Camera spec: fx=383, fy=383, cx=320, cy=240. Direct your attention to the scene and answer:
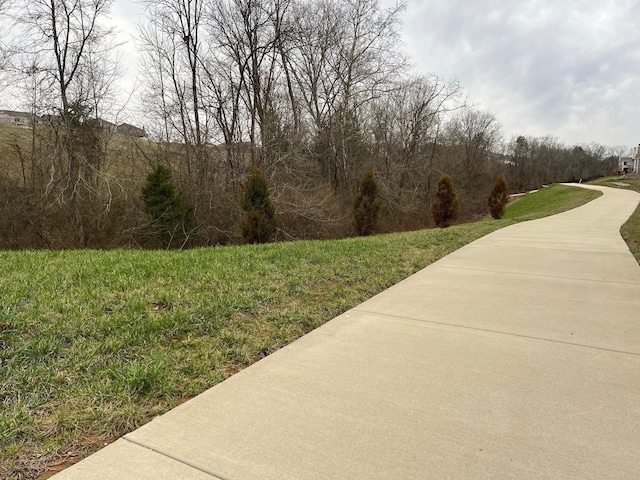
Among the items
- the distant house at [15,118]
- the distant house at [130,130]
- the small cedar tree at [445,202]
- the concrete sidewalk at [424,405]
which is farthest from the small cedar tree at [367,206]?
the distant house at [15,118]

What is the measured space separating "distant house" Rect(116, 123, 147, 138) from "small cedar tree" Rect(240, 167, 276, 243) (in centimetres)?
577

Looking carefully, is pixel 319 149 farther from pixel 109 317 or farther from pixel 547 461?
pixel 547 461

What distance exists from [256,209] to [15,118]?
9279 mm

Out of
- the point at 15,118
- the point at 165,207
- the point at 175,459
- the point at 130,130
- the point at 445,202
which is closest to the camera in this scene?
the point at 175,459

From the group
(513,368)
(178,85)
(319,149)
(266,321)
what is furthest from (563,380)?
(319,149)

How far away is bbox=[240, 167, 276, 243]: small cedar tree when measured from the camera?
39.1 feet

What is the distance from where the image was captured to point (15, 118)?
13.3 m

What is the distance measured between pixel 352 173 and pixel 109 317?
19.0 m

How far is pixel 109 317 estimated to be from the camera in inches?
123

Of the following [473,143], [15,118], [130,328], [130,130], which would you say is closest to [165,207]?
[130,130]

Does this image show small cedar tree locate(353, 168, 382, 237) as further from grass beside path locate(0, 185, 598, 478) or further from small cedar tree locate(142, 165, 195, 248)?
grass beside path locate(0, 185, 598, 478)

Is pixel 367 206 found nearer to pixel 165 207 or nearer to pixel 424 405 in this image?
pixel 165 207

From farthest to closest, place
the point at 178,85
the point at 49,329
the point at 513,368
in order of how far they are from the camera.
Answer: the point at 178,85, the point at 49,329, the point at 513,368

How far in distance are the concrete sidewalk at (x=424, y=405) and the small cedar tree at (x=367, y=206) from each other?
1185 centimetres
